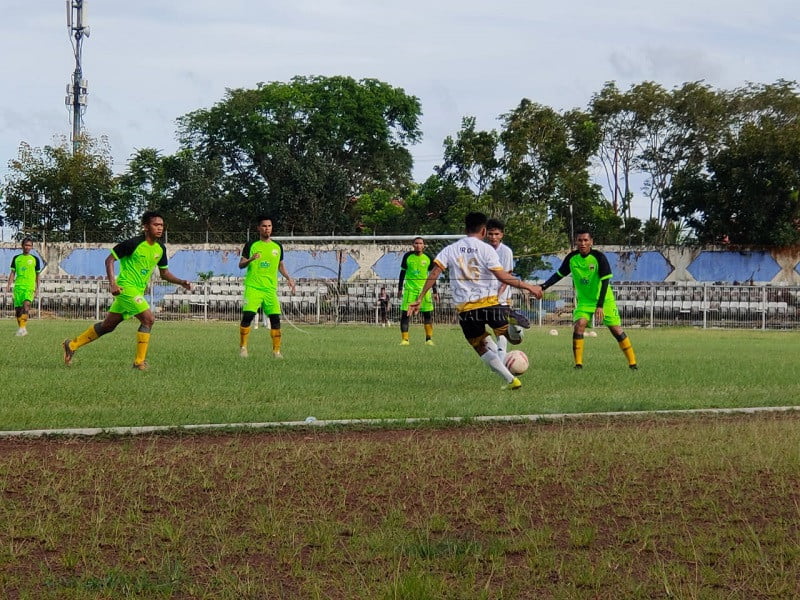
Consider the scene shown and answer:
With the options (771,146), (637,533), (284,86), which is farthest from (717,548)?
(284,86)

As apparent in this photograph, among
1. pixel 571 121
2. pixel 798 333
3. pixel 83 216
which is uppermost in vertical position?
pixel 571 121

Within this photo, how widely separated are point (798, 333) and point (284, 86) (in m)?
39.4

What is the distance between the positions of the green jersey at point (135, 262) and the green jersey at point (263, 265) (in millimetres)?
2976

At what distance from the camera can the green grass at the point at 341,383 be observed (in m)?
9.98

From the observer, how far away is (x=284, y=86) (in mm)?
66188

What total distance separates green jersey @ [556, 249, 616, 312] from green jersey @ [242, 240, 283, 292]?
4.54 meters

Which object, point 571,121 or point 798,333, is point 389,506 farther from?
point 571,121

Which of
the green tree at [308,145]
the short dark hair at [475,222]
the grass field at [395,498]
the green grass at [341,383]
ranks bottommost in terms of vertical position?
the green grass at [341,383]

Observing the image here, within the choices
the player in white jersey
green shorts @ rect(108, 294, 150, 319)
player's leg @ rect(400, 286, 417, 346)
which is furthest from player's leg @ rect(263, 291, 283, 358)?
player's leg @ rect(400, 286, 417, 346)

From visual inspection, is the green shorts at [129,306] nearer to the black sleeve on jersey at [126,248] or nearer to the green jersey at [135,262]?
the green jersey at [135,262]

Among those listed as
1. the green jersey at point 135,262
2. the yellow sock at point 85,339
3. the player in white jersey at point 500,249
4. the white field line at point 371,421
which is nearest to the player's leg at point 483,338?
the player in white jersey at point 500,249

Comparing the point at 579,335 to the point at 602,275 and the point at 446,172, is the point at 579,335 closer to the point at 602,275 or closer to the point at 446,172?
the point at 602,275

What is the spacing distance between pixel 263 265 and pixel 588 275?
16.5ft

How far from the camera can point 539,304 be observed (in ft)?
119
